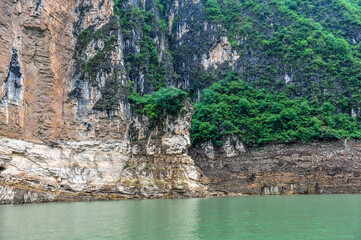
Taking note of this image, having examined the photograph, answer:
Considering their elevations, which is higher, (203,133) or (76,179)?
(203,133)

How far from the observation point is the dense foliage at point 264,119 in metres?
46.6

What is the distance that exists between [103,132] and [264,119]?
2338cm

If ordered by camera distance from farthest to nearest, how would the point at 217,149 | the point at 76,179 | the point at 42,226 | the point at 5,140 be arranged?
the point at 217,149 < the point at 76,179 < the point at 5,140 < the point at 42,226

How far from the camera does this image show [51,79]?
131 ft

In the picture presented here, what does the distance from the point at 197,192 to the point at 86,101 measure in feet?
55.6

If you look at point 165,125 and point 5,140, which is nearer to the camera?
point 5,140

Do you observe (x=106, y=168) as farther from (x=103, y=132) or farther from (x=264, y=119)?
(x=264, y=119)

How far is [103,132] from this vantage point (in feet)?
135

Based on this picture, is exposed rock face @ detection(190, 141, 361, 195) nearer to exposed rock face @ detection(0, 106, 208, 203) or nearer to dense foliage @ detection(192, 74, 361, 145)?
dense foliage @ detection(192, 74, 361, 145)

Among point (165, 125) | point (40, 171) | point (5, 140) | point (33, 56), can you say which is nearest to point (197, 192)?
point (165, 125)

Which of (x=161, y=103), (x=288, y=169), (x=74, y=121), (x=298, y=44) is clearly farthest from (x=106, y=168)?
(x=298, y=44)

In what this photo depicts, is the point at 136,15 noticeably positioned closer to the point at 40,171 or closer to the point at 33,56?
the point at 33,56

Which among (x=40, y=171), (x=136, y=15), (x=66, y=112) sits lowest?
(x=40, y=171)

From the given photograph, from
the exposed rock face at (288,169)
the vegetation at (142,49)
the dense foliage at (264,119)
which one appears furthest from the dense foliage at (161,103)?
the exposed rock face at (288,169)
